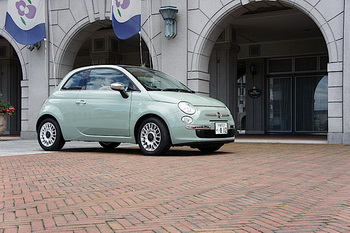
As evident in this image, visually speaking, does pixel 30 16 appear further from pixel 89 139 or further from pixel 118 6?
pixel 89 139

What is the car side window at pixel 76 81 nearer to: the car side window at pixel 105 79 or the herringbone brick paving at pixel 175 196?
the car side window at pixel 105 79

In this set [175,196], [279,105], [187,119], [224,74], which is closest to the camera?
[175,196]

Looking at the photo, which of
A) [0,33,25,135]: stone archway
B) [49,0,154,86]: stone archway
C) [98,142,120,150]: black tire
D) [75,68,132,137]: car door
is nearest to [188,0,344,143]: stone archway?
[49,0,154,86]: stone archway

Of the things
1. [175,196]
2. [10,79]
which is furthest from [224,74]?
[175,196]

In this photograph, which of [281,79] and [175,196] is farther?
[281,79]

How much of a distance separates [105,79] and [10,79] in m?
15.9

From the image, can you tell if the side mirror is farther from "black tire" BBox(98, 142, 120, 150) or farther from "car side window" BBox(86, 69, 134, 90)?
"black tire" BBox(98, 142, 120, 150)

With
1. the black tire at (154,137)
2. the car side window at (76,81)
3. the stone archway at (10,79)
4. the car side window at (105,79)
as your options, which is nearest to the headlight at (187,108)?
the black tire at (154,137)

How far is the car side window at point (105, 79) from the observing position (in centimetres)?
908

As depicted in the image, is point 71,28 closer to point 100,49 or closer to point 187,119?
point 100,49

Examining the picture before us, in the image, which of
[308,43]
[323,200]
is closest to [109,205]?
[323,200]

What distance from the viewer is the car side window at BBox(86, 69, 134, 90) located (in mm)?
9078

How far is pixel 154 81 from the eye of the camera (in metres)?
9.22

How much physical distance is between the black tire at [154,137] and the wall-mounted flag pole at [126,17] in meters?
5.60
